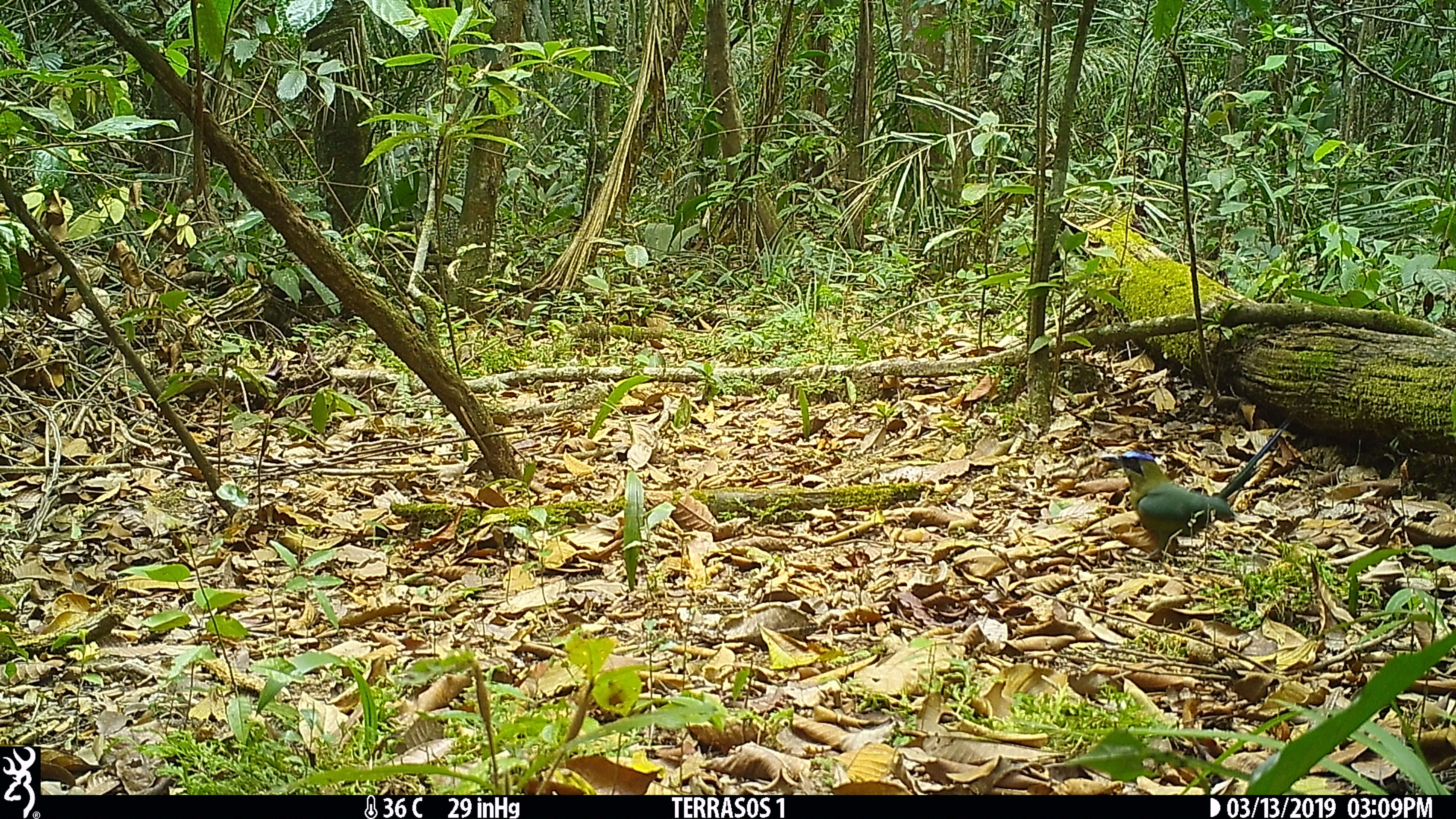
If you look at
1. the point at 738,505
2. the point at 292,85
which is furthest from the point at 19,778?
the point at 292,85

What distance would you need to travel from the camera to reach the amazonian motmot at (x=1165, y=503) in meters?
2.56

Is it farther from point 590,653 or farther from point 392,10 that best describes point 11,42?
point 590,653

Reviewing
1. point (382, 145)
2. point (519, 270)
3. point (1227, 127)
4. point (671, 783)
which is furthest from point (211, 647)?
point (1227, 127)

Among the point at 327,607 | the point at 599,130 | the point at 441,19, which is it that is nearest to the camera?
the point at 327,607

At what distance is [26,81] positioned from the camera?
4.25 m

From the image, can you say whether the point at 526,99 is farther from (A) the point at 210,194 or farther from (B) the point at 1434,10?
(B) the point at 1434,10

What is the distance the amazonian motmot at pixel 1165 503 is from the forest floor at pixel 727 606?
0.08 m

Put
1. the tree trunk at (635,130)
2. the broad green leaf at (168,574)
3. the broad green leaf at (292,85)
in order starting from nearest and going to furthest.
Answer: the broad green leaf at (168,574) < the broad green leaf at (292,85) < the tree trunk at (635,130)

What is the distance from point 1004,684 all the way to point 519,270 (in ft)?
16.3

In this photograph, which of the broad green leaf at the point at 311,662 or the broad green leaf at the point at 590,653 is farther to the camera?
the broad green leaf at the point at 311,662

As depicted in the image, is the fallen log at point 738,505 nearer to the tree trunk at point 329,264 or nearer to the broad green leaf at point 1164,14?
the tree trunk at point 329,264

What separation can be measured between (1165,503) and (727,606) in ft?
3.49

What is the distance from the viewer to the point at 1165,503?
2564 millimetres

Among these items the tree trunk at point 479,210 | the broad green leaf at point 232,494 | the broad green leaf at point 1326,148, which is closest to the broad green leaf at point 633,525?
the broad green leaf at point 232,494
